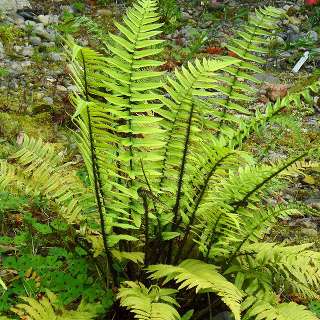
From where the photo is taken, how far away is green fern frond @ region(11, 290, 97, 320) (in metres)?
2.33

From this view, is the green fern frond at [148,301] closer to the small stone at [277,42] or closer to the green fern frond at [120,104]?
the green fern frond at [120,104]

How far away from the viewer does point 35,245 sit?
3143mm

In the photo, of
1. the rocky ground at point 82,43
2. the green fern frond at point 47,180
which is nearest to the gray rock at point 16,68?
the rocky ground at point 82,43

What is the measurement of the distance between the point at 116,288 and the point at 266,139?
3.00 meters

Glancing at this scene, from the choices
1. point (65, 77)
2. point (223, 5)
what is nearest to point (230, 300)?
point (65, 77)

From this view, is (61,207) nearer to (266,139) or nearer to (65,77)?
(266,139)

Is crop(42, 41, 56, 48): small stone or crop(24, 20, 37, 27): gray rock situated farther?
crop(24, 20, 37, 27): gray rock

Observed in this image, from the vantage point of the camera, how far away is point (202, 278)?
240 cm

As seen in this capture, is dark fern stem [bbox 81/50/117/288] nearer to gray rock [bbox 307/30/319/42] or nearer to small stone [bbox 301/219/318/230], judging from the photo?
small stone [bbox 301/219/318/230]

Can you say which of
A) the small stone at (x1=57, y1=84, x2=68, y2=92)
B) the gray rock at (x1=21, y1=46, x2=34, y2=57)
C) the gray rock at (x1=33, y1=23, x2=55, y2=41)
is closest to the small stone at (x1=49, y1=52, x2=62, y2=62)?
the gray rock at (x1=21, y1=46, x2=34, y2=57)

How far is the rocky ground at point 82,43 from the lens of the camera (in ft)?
15.5

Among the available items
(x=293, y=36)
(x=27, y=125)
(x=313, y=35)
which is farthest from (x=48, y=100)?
(x=313, y=35)

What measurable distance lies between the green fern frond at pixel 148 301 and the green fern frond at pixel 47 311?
20cm

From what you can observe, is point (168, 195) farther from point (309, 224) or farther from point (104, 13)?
point (104, 13)
